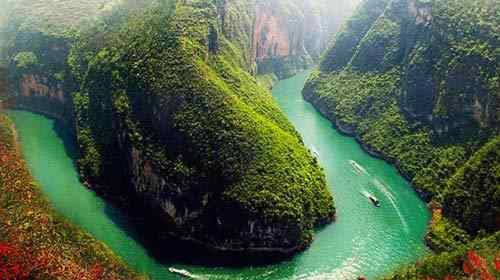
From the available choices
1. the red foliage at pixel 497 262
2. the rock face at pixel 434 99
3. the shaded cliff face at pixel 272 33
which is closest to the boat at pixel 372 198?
the rock face at pixel 434 99

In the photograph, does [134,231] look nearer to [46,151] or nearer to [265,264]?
[265,264]

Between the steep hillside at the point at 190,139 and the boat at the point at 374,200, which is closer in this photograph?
the steep hillside at the point at 190,139

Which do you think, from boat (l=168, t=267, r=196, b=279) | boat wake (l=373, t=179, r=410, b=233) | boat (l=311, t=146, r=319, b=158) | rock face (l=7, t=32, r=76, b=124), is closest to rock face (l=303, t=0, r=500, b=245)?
boat wake (l=373, t=179, r=410, b=233)

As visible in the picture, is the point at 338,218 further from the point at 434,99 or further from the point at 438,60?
the point at 438,60

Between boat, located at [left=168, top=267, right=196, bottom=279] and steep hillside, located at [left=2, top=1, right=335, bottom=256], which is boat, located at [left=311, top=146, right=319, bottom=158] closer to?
steep hillside, located at [left=2, top=1, right=335, bottom=256]

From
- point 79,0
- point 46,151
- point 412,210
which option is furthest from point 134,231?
point 79,0

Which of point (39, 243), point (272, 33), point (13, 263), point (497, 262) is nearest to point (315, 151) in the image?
point (497, 262)

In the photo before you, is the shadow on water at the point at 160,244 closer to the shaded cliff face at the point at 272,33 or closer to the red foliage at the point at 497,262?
the red foliage at the point at 497,262
